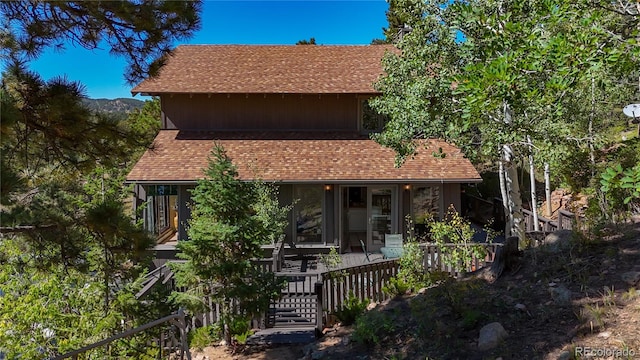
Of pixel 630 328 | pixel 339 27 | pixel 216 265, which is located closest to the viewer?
pixel 630 328

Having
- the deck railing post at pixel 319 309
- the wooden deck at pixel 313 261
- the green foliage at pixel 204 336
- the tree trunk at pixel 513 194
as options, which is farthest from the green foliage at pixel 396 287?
the tree trunk at pixel 513 194

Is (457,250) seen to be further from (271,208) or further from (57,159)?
(57,159)

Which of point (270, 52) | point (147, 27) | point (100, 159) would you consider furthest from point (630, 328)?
point (270, 52)

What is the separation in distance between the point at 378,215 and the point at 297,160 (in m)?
3.02

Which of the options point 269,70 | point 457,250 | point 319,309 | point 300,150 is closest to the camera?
point 319,309

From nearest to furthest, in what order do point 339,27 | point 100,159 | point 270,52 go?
point 100,159, point 339,27, point 270,52

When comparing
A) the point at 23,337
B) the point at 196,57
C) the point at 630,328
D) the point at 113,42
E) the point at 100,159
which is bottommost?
the point at 23,337

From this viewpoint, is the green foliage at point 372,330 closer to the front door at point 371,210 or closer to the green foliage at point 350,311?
the green foliage at point 350,311

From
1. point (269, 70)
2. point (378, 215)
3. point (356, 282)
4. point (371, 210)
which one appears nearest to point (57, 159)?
point (356, 282)

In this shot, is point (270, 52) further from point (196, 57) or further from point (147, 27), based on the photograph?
point (147, 27)

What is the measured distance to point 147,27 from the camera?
155 inches

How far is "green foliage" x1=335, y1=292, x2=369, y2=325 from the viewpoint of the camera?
22.1 ft

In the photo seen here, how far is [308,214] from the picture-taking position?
41.9 feet

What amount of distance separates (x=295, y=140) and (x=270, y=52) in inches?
192
